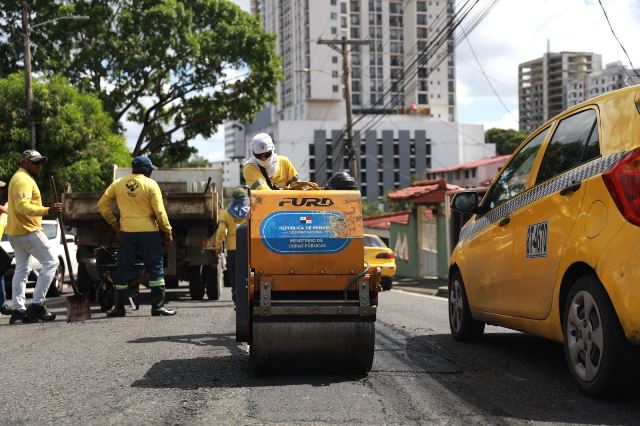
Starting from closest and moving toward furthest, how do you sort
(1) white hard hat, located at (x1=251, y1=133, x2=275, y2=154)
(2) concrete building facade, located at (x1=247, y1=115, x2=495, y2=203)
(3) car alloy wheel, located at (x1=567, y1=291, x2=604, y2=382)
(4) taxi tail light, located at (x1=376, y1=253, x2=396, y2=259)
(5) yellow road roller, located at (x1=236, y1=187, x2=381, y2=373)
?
1. (3) car alloy wheel, located at (x1=567, y1=291, x2=604, y2=382)
2. (5) yellow road roller, located at (x1=236, y1=187, x2=381, y2=373)
3. (1) white hard hat, located at (x1=251, y1=133, x2=275, y2=154)
4. (4) taxi tail light, located at (x1=376, y1=253, x2=396, y2=259)
5. (2) concrete building facade, located at (x1=247, y1=115, x2=495, y2=203)

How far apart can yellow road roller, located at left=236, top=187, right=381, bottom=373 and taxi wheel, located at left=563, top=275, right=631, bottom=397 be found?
1285 millimetres

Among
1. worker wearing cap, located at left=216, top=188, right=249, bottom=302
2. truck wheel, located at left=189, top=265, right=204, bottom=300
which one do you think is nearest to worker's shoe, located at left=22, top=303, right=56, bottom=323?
worker wearing cap, located at left=216, top=188, right=249, bottom=302

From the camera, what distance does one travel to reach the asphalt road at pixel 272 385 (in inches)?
181

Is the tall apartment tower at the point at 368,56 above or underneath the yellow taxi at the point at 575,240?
above

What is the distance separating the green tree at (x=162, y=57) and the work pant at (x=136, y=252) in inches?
940

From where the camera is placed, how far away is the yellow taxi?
452 cm

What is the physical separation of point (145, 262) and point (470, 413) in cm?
600

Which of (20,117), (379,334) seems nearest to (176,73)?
Answer: (20,117)

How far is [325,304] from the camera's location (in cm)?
564

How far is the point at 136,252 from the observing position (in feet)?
32.5

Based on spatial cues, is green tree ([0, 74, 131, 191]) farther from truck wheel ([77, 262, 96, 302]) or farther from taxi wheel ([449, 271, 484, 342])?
taxi wheel ([449, 271, 484, 342])

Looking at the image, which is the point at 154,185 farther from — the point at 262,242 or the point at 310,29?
the point at 310,29

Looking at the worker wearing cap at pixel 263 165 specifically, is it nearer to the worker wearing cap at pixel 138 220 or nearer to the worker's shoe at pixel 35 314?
the worker wearing cap at pixel 138 220

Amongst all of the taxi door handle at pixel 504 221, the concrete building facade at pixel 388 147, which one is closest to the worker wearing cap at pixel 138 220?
the taxi door handle at pixel 504 221
